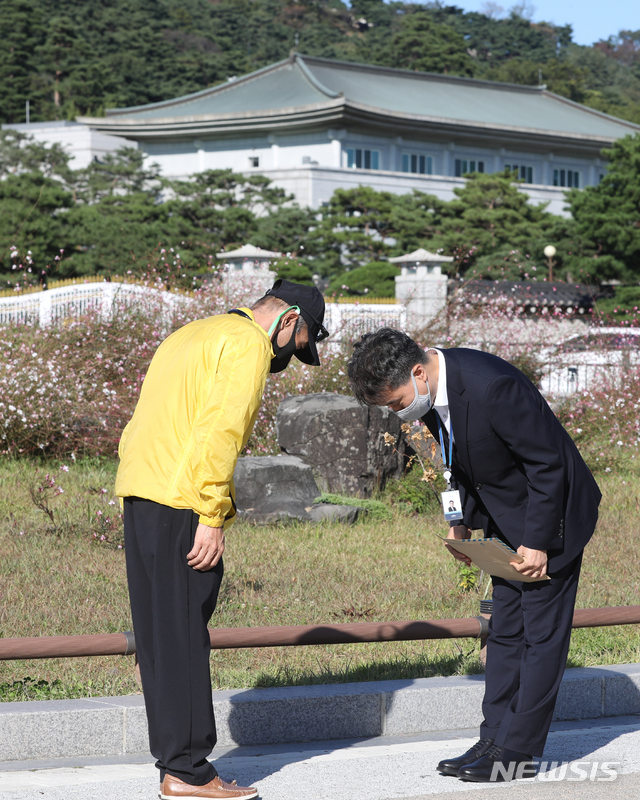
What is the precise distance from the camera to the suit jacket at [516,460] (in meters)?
3.46

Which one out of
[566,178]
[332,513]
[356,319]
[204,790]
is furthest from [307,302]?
[566,178]

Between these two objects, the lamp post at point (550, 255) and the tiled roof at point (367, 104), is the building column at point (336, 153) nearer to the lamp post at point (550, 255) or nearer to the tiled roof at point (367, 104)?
the tiled roof at point (367, 104)

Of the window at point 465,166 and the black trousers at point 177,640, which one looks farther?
the window at point 465,166

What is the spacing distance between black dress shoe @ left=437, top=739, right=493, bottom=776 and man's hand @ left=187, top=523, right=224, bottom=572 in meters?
1.26

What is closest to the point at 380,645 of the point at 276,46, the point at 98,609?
the point at 98,609

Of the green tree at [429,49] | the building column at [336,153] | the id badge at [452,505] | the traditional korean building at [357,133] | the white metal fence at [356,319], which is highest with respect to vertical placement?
the green tree at [429,49]

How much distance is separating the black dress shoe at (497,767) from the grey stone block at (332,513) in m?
4.72

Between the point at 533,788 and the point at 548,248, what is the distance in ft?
74.6

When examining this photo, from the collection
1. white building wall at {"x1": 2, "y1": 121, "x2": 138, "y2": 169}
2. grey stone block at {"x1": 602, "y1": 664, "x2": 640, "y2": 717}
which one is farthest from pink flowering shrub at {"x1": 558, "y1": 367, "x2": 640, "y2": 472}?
white building wall at {"x1": 2, "y1": 121, "x2": 138, "y2": 169}

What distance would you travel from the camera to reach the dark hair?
3451 millimetres

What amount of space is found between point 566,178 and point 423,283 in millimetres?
30354

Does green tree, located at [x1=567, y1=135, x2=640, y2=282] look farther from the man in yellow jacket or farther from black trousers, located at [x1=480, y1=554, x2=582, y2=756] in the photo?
the man in yellow jacket

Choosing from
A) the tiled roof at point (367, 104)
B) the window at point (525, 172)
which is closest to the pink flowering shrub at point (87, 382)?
the tiled roof at point (367, 104)

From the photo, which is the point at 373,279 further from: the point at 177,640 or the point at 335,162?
the point at 177,640
